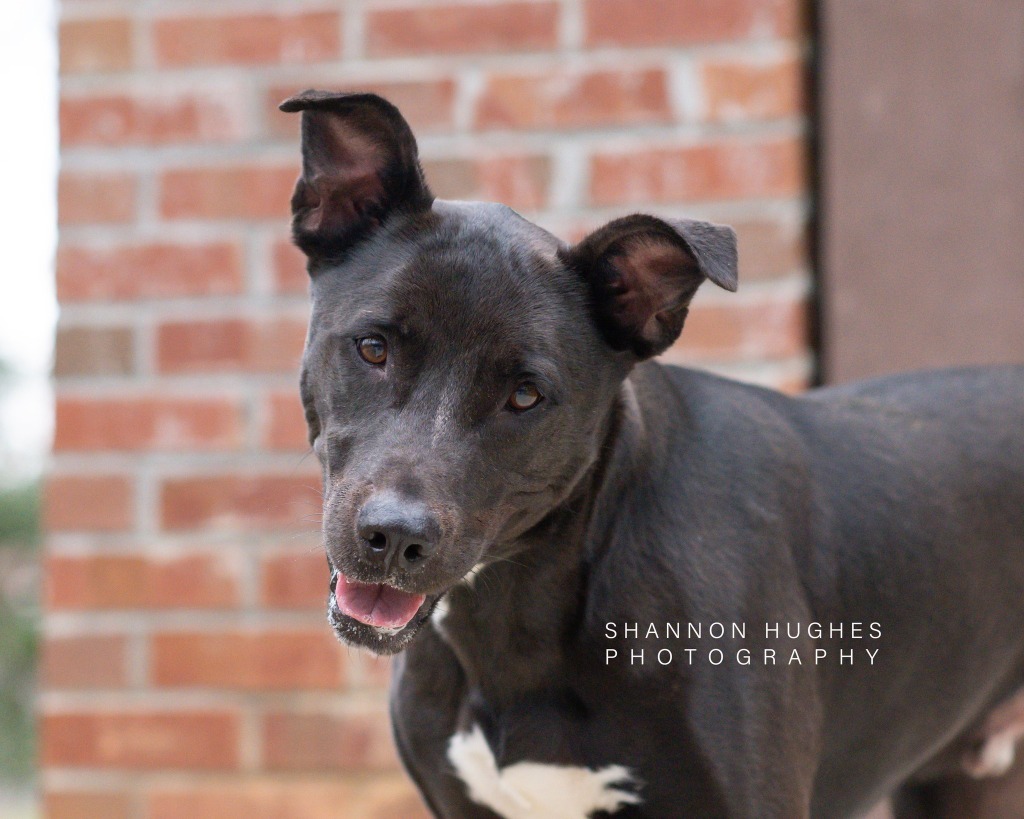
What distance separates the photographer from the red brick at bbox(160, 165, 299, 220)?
9.33 ft

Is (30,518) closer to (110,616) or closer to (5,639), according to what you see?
(5,639)

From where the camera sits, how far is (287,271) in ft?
9.30

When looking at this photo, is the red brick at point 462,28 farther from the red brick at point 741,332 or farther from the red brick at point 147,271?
the red brick at point 741,332

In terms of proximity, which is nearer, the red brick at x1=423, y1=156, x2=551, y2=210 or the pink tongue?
the pink tongue

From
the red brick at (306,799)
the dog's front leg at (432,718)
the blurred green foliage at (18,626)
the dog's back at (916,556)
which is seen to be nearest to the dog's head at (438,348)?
the dog's front leg at (432,718)

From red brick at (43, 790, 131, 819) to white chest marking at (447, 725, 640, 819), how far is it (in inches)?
Answer: 52.5

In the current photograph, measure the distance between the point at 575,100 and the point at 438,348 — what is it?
52.8 inches

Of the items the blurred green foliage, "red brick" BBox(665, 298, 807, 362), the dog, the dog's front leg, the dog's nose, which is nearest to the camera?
the dog's nose

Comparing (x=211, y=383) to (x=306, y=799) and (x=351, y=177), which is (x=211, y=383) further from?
(x=351, y=177)

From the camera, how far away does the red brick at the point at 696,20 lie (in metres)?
2.72

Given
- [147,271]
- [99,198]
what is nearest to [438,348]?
[147,271]

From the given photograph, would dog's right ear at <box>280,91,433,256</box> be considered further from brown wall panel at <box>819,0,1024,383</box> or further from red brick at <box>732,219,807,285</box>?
brown wall panel at <box>819,0,1024,383</box>

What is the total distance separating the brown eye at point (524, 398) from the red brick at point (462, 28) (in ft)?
4.54

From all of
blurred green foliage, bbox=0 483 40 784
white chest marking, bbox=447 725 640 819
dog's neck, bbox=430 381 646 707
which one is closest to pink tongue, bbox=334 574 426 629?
dog's neck, bbox=430 381 646 707
